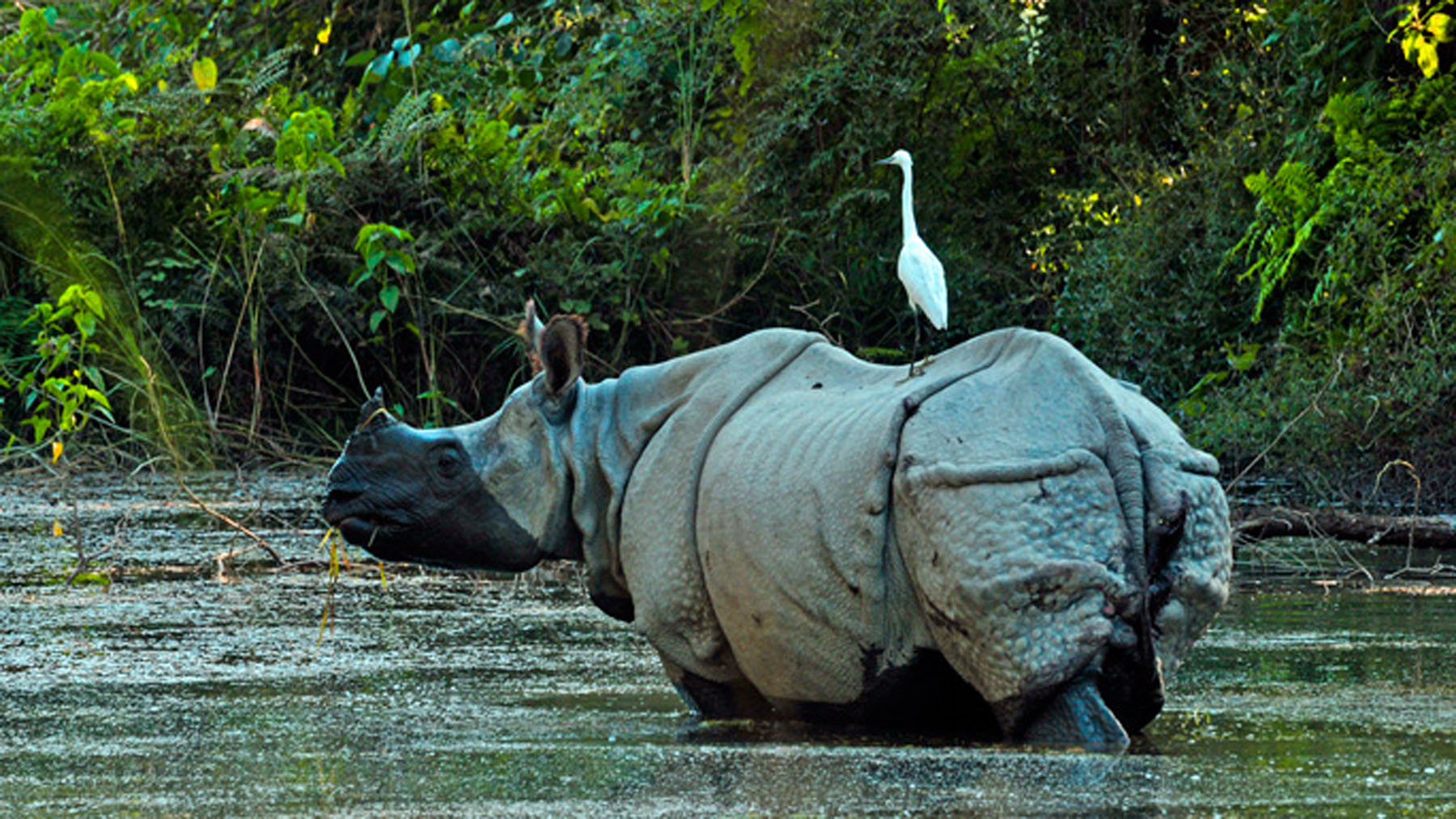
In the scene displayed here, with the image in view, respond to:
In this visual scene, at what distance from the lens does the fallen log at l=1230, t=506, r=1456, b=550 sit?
7.76 metres

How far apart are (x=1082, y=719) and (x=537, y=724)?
4.14 ft

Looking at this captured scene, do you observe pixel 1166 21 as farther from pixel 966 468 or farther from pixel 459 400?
pixel 966 468

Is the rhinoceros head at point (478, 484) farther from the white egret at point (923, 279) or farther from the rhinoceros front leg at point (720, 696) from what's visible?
the white egret at point (923, 279)

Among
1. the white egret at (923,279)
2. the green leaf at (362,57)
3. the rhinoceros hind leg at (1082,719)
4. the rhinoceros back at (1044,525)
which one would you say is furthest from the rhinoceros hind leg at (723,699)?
the green leaf at (362,57)

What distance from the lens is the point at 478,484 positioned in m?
5.36

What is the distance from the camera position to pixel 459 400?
1288 cm

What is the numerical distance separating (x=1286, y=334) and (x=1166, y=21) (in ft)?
13.3

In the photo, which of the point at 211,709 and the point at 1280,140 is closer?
the point at 211,709

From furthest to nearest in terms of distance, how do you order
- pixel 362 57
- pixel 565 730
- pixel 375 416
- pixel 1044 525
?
pixel 362 57, pixel 375 416, pixel 565 730, pixel 1044 525

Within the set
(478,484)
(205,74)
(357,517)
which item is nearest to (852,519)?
(478,484)

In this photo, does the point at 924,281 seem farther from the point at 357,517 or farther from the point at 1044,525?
the point at 1044,525

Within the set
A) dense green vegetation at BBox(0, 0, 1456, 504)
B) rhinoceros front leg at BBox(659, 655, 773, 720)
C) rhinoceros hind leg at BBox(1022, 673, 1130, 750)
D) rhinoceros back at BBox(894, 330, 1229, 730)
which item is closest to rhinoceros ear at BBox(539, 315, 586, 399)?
rhinoceros front leg at BBox(659, 655, 773, 720)

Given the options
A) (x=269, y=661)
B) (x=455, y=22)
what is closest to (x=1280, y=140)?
(x=455, y=22)

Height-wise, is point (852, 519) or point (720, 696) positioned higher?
point (852, 519)
